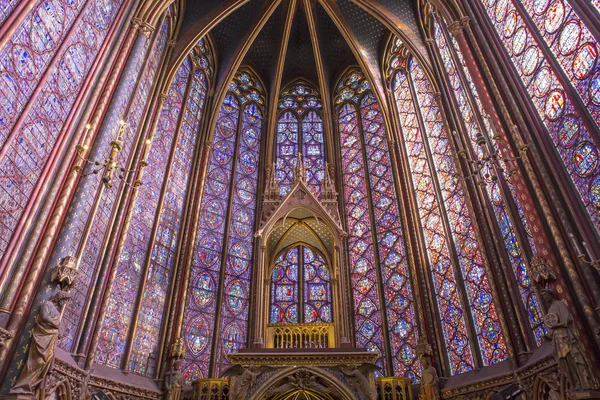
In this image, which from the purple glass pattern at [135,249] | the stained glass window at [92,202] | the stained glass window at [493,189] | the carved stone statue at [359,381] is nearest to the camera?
the stained glass window at [92,202]

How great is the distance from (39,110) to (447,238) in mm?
10190

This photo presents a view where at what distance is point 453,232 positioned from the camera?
12.7m

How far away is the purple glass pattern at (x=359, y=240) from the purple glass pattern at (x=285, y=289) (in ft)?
6.08

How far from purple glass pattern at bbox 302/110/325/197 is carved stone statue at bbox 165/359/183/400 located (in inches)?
Result: 311

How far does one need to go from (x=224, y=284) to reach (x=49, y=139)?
23.1 ft

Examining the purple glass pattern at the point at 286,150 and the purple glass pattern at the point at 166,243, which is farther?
the purple glass pattern at the point at 286,150

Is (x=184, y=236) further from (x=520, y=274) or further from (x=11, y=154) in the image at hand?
(x=520, y=274)

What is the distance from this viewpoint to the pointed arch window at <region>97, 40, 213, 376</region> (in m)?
11.2

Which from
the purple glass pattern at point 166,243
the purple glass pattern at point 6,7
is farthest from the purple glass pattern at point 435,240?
the purple glass pattern at point 6,7

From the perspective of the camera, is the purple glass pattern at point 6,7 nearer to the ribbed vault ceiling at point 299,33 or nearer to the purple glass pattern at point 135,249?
the purple glass pattern at point 135,249

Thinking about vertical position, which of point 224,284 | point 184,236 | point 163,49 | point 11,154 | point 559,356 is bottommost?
point 559,356

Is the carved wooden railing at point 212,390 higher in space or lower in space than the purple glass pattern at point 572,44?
lower

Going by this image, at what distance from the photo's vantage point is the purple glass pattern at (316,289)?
14406mm

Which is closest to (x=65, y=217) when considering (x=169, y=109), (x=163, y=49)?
(x=169, y=109)
